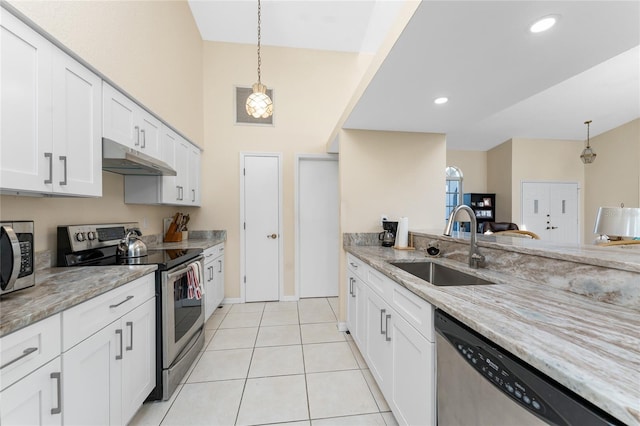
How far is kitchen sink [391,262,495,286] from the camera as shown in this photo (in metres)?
1.69

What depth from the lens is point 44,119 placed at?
1.22m

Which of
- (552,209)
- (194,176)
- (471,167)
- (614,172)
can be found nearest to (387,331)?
(194,176)

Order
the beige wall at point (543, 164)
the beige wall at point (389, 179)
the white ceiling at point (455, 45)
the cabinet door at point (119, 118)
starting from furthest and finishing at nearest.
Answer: the beige wall at point (543, 164) → the beige wall at point (389, 179) → the cabinet door at point (119, 118) → the white ceiling at point (455, 45)

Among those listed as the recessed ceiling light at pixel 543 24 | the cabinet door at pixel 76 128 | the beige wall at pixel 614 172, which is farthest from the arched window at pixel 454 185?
the cabinet door at pixel 76 128

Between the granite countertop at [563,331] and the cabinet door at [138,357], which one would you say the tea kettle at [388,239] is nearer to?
the granite countertop at [563,331]

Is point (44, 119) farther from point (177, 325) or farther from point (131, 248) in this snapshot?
point (177, 325)

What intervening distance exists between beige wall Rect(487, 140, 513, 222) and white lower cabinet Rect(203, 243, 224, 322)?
22.5 feet

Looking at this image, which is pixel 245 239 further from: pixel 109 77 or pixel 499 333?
pixel 499 333

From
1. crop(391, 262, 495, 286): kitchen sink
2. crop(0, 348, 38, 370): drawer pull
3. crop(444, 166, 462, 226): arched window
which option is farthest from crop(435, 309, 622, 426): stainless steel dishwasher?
crop(444, 166, 462, 226): arched window

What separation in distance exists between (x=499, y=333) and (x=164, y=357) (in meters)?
1.96

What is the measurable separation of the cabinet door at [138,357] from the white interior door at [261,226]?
1952 millimetres

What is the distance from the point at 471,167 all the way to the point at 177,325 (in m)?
7.94

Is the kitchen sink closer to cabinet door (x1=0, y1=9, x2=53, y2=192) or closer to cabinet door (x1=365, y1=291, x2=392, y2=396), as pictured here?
cabinet door (x1=365, y1=291, x2=392, y2=396)

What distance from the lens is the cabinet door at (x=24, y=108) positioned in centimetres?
105
